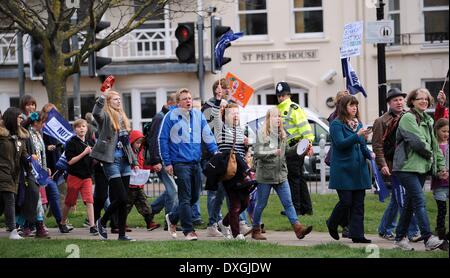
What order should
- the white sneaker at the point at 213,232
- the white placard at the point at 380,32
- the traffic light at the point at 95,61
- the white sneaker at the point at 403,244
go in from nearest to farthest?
the white sneaker at the point at 403,244 → the white sneaker at the point at 213,232 → the white placard at the point at 380,32 → the traffic light at the point at 95,61

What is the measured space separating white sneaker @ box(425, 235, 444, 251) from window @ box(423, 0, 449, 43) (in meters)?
20.3

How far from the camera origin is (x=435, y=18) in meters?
30.9

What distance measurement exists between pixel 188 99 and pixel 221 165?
90cm

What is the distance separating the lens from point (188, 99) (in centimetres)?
1248

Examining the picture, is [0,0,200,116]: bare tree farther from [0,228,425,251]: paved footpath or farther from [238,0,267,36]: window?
[238,0,267,36]: window

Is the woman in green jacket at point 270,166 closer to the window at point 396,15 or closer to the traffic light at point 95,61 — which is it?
the traffic light at point 95,61

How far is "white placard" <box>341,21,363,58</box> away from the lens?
15828 mm

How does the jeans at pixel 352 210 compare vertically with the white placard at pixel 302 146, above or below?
below

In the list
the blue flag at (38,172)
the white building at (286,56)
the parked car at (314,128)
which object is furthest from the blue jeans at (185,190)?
the white building at (286,56)

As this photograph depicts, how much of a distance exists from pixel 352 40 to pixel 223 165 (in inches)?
174

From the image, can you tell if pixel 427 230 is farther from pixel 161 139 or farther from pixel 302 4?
pixel 302 4

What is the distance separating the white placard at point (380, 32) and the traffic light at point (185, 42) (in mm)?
3124

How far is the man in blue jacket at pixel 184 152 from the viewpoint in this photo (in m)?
12.4

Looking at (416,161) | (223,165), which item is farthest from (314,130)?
(416,161)
